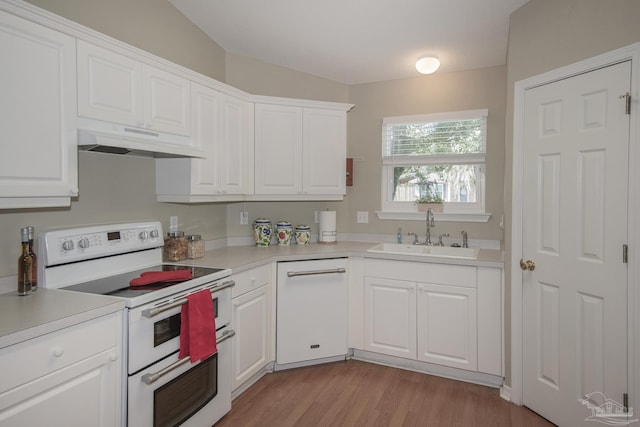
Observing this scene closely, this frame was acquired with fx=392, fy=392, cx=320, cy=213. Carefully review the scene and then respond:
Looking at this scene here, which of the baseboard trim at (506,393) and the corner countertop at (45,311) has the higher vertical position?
the corner countertop at (45,311)

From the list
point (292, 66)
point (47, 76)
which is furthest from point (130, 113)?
point (292, 66)

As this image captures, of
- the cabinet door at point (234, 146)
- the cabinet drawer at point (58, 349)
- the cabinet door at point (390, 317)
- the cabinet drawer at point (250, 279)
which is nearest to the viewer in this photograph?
the cabinet drawer at point (58, 349)

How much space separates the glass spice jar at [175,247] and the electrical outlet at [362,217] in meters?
1.72

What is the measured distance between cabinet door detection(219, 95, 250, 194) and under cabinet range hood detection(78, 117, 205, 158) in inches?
13.5

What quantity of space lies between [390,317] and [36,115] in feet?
8.30

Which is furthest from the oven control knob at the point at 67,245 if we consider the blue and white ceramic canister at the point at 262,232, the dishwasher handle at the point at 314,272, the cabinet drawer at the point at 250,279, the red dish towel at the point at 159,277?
the blue and white ceramic canister at the point at 262,232

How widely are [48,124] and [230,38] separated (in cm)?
177

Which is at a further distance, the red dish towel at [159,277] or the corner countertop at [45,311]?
the red dish towel at [159,277]

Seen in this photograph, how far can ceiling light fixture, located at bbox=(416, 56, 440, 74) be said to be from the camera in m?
3.10

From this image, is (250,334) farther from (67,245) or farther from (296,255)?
(67,245)

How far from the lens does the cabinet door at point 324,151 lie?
10.9ft

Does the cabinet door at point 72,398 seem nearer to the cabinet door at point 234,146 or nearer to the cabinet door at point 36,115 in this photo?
the cabinet door at point 36,115

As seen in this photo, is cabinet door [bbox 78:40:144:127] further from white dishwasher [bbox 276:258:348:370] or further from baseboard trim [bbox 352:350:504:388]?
baseboard trim [bbox 352:350:504:388]

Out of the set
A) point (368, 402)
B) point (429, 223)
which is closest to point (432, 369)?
point (368, 402)
